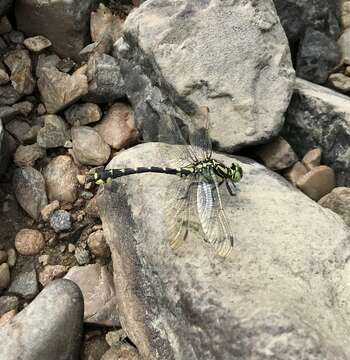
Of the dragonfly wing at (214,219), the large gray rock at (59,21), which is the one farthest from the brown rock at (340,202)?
the large gray rock at (59,21)

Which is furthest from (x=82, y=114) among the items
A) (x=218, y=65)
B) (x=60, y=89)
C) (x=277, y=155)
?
(x=277, y=155)

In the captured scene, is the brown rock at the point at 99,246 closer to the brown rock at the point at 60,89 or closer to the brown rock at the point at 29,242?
the brown rock at the point at 29,242

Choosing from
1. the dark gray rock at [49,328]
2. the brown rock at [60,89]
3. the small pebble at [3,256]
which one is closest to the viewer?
the dark gray rock at [49,328]

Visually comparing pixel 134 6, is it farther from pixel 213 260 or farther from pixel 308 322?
pixel 308 322

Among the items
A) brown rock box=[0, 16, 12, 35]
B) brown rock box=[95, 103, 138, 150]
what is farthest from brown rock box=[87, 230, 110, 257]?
brown rock box=[0, 16, 12, 35]

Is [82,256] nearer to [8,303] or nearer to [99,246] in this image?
[99,246]

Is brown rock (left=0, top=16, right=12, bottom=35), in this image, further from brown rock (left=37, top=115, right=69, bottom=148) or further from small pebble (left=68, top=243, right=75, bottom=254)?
small pebble (left=68, top=243, right=75, bottom=254)
